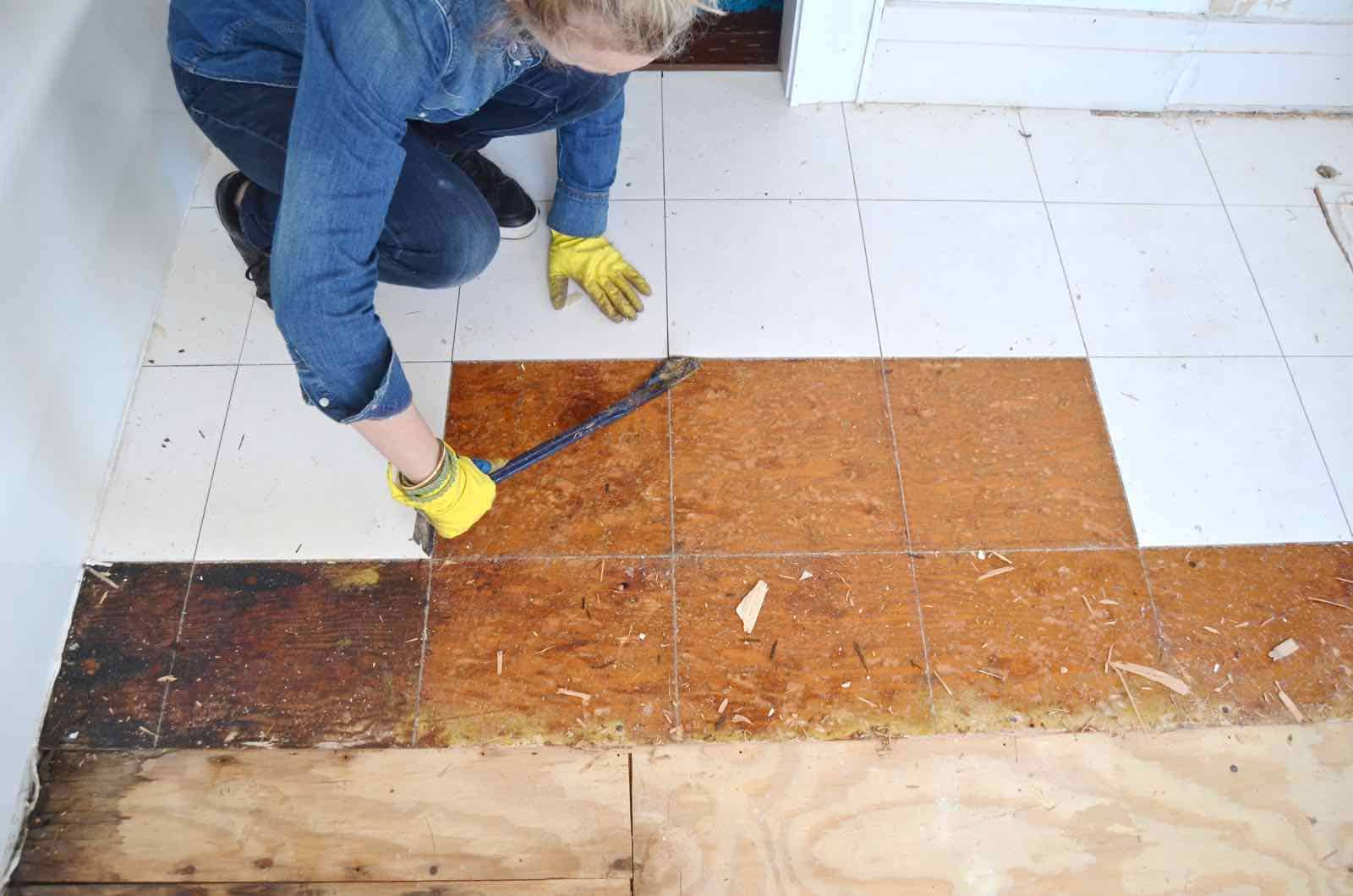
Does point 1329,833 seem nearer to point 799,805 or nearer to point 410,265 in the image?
point 799,805

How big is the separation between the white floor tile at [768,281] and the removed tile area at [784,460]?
53 millimetres

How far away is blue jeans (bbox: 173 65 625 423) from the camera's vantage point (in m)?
0.88

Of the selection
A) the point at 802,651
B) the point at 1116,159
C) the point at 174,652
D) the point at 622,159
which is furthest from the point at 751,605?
the point at 1116,159

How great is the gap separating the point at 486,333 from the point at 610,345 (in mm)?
219

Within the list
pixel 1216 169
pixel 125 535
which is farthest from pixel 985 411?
pixel 125 535

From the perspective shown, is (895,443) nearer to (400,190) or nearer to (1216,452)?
(1216,452)

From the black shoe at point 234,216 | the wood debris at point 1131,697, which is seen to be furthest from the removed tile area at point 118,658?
the wood debris at point 1131,697

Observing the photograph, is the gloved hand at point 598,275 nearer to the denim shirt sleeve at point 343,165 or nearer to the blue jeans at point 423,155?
the blue jeans at point 423,155

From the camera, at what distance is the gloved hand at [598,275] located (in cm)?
150

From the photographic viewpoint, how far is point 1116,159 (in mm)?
1775

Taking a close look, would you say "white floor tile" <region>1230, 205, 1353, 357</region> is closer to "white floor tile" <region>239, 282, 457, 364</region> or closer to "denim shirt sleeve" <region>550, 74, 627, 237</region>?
"denim shirt sleeve" <region>550, 74, 627, 237</region>

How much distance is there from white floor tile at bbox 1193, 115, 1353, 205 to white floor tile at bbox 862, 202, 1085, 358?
1.50ft

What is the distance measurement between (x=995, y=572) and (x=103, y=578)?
1.36 m

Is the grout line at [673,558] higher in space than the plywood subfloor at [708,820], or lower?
higher
